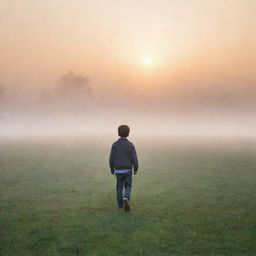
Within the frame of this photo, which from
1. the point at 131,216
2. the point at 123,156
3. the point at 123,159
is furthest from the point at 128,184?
the point at 131,216

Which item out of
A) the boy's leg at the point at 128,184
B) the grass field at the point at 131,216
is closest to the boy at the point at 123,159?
the boy's leg at the point at 128,184

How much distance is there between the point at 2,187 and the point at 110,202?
697cm

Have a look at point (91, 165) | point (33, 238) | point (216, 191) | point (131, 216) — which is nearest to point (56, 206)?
point (131, 216)

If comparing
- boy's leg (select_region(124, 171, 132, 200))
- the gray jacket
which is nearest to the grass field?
boy's leg (select_region(124, 171, 132, 200))

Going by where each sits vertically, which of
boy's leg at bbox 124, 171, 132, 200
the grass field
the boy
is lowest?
the grass field

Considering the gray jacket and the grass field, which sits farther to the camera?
the gray jacket

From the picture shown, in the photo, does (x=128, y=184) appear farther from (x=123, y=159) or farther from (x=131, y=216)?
(x=131, y=216)

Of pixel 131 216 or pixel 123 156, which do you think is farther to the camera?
pixel 123 156

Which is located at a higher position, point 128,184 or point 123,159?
point 123,159

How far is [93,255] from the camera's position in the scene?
952cm

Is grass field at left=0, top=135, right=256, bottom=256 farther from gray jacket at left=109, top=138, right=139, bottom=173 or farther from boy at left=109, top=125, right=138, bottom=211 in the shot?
gray jacket at left=109, top=138, right=139, bottom=173

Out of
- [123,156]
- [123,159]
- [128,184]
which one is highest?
[123,156]

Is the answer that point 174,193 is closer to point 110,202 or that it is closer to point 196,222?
point 110,202

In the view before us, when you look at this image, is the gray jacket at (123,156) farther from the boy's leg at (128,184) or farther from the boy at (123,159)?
the boy's leg at (128,184)
